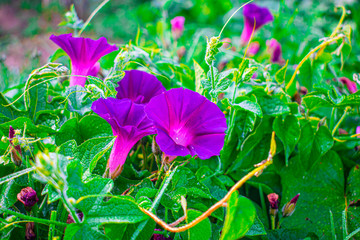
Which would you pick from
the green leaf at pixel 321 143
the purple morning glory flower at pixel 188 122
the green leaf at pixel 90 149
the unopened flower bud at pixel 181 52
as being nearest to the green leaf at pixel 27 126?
the green leaf at pixel 90 149

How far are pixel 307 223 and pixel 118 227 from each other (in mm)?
435

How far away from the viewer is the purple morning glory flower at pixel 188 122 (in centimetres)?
52

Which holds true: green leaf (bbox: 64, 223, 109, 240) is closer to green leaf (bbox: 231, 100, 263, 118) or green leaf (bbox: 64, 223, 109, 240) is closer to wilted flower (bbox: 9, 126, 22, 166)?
wilted flower (bbox: 9, 126, 22, 166)

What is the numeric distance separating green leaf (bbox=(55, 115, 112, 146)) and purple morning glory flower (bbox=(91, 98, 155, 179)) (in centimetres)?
6

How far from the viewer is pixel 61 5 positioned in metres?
4.11

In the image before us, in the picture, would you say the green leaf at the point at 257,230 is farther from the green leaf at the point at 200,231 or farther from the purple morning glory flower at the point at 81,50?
the purple morning glory flower at the point at 81,50

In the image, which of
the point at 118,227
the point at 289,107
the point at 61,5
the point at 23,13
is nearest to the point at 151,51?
the point at 289,107

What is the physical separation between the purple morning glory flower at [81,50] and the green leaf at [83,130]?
0.31 feet

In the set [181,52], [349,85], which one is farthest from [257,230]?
[181,52]

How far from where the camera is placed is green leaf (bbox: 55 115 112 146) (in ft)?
1.98

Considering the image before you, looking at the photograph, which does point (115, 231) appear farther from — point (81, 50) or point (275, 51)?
point (275, 51)

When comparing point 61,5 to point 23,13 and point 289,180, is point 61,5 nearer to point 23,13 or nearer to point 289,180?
point 23,13

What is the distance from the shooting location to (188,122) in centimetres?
58

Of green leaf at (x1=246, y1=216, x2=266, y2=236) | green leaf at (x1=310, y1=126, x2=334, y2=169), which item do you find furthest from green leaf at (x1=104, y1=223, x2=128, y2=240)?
green leaf at (x1=310, y1=126, x2=334, y2=169)
